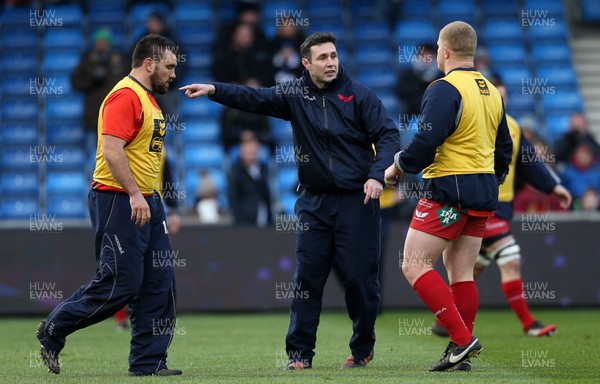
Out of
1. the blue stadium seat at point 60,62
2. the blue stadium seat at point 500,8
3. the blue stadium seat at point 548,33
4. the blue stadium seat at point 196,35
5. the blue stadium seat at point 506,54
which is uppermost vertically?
the blue stadium seat at point 500,8

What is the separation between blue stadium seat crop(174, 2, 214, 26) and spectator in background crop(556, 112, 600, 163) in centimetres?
668

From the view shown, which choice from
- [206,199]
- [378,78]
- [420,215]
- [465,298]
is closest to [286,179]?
[206,199]

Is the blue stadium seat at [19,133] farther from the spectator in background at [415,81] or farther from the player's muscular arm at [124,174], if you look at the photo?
the player's muscular arm at [124,174]

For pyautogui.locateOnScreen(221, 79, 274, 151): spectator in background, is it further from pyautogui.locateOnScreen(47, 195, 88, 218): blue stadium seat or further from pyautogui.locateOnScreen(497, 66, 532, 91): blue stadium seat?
pyautogui.locateOnScreen(497, 66, 532, 91): blue stadium seat

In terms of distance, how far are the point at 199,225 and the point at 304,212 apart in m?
6.50

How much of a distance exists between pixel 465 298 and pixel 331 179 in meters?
1.29

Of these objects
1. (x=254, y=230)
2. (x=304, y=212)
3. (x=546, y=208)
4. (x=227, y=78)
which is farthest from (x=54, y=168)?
(x=304, y=212)

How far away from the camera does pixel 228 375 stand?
7.84m

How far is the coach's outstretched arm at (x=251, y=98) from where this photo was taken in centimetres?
835

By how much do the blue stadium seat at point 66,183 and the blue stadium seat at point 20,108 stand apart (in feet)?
4.61

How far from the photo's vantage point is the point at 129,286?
7.81 metres

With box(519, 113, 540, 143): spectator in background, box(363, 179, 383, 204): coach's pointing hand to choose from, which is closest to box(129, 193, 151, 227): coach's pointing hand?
box(363, 179, 383, 204): coach's pointing hand

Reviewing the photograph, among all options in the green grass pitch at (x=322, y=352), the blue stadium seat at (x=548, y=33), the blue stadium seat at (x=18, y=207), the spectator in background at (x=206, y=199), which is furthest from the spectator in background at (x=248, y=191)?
the blue stadium seat at (x=548, y=33)

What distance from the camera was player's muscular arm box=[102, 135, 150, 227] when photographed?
302 inches
